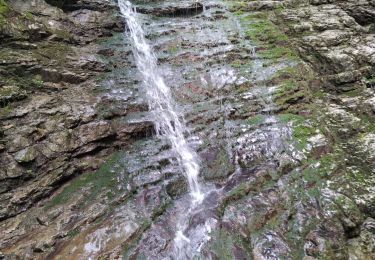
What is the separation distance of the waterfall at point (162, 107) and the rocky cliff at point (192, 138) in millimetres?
239

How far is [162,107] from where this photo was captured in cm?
871

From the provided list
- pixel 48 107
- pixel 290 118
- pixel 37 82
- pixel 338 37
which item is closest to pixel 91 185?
pixel 48 107

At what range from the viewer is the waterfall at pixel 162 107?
7395 mm

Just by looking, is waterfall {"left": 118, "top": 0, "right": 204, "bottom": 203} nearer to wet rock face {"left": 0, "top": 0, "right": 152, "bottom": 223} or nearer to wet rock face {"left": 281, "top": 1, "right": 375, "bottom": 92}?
wet rock face {"left": 0, "top": 0, "right": 152, "bottom": 223}

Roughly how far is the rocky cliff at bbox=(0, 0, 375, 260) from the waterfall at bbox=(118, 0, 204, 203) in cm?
24

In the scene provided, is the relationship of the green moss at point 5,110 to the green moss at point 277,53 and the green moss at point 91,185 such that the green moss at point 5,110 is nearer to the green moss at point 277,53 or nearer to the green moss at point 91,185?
the green moss at point 91,185

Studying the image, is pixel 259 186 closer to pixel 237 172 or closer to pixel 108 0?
pixel 237 172

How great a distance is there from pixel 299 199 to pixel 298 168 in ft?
2.77

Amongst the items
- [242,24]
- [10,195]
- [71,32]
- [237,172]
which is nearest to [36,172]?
[10,195]

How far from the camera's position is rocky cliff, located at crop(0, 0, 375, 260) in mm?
6070

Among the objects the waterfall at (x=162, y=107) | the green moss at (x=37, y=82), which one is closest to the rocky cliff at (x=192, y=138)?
the green moss at (x=37, y=82)

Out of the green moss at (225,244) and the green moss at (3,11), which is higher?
the green moss at (3,11)

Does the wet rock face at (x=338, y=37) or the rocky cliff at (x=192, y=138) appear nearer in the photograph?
the rocky cliff at (x=192, y=138)

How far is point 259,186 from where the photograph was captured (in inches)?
279
